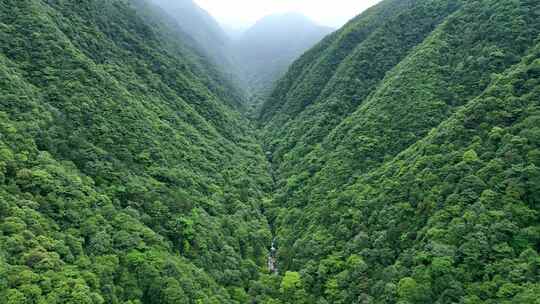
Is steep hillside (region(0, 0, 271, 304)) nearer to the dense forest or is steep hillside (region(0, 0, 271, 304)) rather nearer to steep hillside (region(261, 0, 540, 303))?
the dense forest

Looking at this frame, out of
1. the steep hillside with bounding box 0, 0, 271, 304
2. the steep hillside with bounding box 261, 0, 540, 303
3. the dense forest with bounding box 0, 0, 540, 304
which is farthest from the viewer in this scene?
the steep hillside with bounding box 261, 0, 540, 303

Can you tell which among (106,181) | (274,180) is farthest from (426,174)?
(106,181)

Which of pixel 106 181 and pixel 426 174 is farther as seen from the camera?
pixel 426 174

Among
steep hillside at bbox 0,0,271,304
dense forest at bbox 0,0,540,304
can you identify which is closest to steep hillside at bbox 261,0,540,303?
dense forest at bbox 0,0,540,304

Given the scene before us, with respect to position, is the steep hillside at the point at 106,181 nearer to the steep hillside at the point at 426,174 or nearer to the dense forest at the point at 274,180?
the dense forest at the point at 274,180

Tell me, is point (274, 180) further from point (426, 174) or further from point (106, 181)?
point (106, 181)

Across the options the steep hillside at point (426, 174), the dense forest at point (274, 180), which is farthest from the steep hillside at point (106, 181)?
the steep hillside at point (426, 174)
